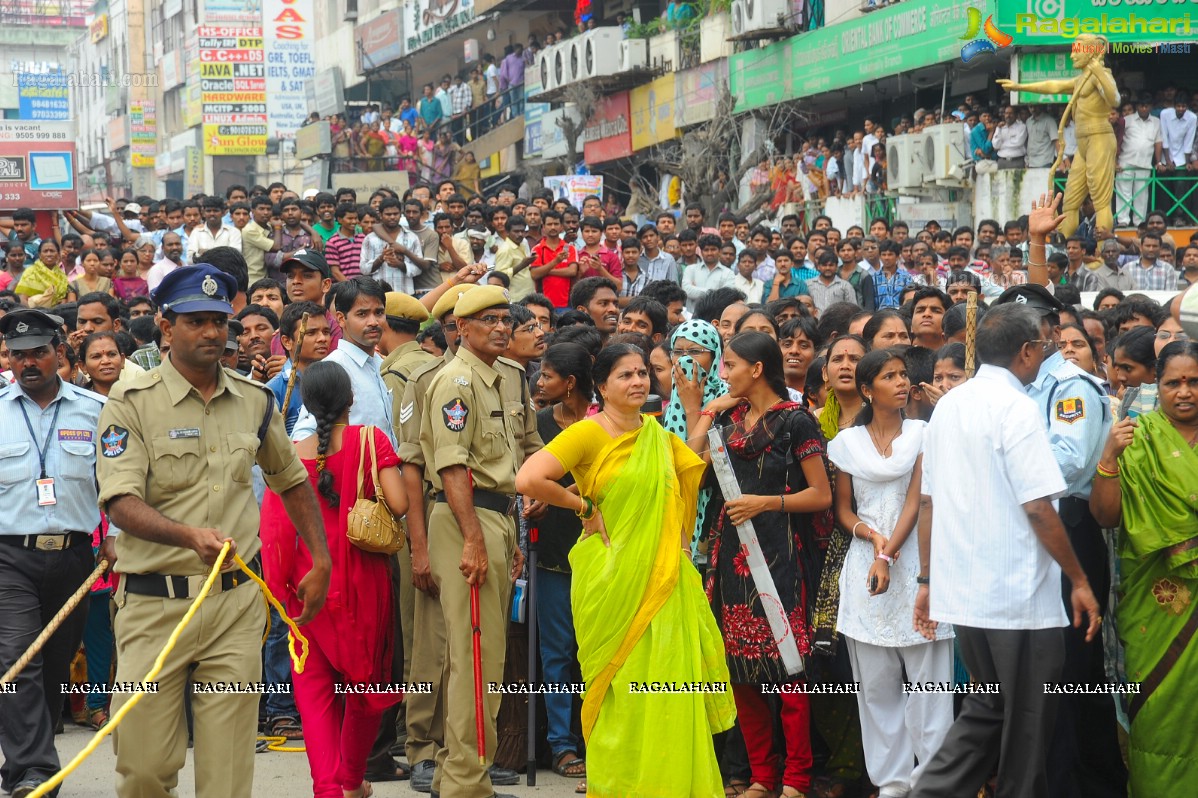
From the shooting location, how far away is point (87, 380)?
820cm

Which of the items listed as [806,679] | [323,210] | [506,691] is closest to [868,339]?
[806,679]

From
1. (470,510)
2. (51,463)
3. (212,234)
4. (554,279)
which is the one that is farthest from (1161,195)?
(51,463)

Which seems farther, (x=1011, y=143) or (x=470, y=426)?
(x=1011, y=143)

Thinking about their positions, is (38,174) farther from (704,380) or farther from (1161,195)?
(1161,195)

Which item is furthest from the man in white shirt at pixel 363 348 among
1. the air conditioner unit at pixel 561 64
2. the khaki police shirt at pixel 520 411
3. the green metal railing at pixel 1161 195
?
the air conditioner unit at pixel 561 64

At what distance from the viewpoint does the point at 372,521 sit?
5.82m

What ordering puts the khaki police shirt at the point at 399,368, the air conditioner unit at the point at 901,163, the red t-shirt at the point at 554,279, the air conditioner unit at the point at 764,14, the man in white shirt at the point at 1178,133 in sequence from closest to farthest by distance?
the khaki police shirt at the point at 399,368 < the red t-shirt at the point at 554,279 < the man in white shirt at the point at 1178,133 < the air conditioner unit at the point at 901,163 < the air conditioner unit at the point at 764,14

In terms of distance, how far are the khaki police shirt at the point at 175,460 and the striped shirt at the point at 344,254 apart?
312 inches

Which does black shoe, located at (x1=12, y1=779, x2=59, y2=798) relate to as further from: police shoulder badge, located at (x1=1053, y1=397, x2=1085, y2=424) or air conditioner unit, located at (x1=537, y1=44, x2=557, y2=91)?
air conditioner unit, located at (x1=537, y1=44, x2=557, y2=91)

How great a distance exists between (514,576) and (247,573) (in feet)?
5.42

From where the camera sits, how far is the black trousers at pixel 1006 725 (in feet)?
15.9

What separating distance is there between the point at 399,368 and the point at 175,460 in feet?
7.87

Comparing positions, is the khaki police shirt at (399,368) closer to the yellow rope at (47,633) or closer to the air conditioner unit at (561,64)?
the yellow rope at (47,633)

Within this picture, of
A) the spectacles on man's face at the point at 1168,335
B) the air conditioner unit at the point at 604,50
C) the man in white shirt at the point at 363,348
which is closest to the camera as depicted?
the spectacles on man's face at the point at 1168,335
